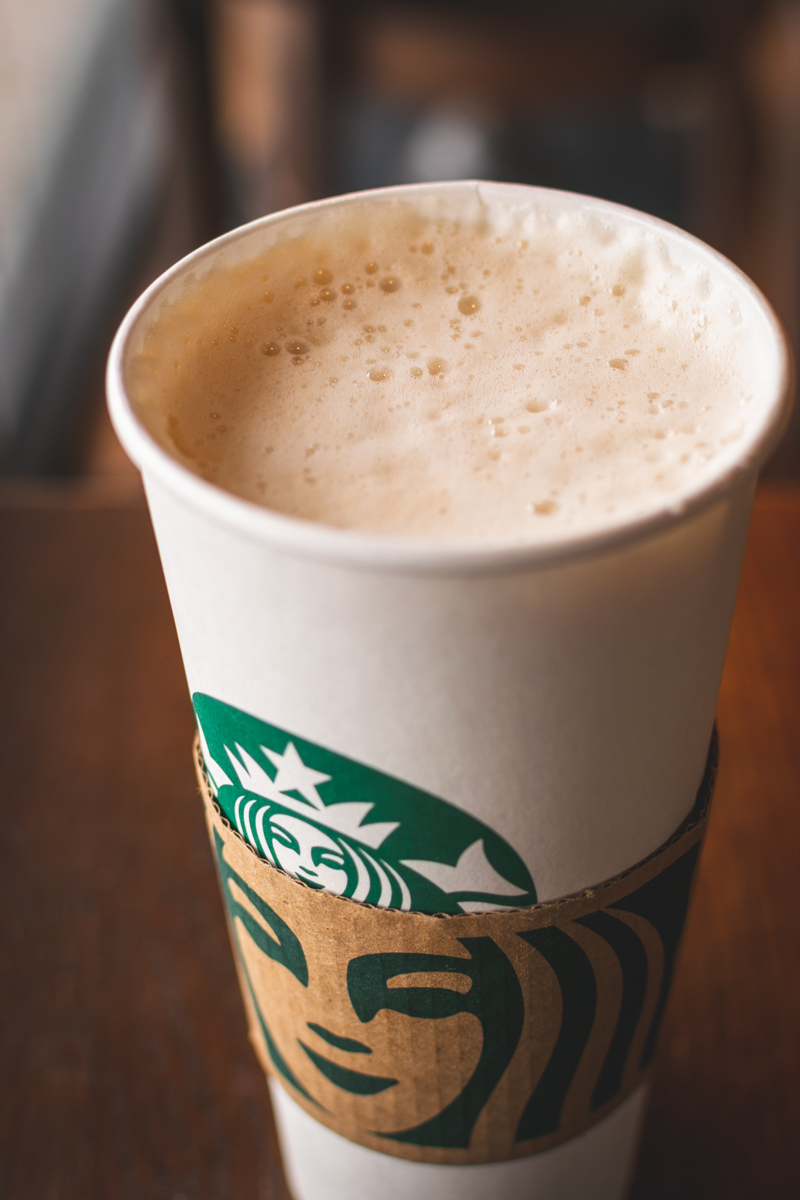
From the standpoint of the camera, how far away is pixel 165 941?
0.74 metres

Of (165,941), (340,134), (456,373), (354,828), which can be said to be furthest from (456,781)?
(340,134)

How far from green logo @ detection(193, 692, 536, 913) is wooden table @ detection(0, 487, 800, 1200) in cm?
30

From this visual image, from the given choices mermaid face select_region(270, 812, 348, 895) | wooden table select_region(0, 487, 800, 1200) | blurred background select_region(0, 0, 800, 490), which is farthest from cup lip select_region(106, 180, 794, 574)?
blurred background select_region(0, 0, 800, 490)

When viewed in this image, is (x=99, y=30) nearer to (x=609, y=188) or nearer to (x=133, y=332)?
(x=609, y=188)

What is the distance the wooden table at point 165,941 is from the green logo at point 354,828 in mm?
298

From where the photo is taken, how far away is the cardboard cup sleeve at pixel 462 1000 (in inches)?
17.6

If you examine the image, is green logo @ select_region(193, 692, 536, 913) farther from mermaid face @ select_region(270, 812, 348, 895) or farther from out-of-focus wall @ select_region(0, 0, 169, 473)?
out-of-focus wall @ select_region(0, 0, 169, 473)

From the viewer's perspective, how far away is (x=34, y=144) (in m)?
2.14

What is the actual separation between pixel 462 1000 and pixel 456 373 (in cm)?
26

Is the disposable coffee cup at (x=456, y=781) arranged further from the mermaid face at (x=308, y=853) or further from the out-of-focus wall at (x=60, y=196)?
the out-of-focus wall at (x=60, y=196)

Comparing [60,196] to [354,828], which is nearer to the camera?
[354,828]

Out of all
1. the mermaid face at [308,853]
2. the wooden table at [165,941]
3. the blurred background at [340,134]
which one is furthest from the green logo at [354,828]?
the blurred background at [340,134]

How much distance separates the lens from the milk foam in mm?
389

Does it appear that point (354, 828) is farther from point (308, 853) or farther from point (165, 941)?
point (165, 941)
